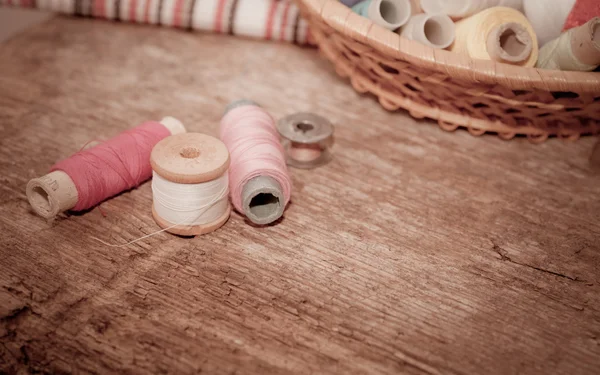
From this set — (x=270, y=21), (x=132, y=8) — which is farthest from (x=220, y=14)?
(x=132, y=8)

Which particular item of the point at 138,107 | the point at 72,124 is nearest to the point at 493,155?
the point at 138,107

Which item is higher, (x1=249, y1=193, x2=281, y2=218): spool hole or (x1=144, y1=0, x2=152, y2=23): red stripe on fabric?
(x1=144, y1=0, x2=152, y2=23): red stripe on fabric

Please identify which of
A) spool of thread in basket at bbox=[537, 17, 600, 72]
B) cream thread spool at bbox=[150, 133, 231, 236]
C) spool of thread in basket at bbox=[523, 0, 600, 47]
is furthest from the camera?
spool of thread in basket at bbox=[523, 0, 600, 47]

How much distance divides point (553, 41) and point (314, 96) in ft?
2.11

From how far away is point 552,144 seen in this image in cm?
147

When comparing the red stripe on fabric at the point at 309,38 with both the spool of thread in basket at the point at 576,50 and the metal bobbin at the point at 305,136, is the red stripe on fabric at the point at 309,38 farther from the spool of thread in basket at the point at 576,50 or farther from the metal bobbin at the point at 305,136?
the spool of thread in basket at the point at 576,50

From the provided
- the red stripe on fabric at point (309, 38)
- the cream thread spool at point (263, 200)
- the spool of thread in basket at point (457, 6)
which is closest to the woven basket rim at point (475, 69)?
the spool of thread in basket at point (457, 6)

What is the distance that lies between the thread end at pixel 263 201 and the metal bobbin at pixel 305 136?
17 centimetres

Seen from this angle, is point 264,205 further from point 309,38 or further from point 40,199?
point 309,38

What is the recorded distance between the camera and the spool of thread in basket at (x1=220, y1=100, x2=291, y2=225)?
1.10 meters

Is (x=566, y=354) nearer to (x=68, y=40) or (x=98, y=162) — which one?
(x=98, y=162)

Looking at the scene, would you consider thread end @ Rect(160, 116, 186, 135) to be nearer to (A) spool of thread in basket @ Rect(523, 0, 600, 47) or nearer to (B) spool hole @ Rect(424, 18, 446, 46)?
(B) spool hole @ Rect(424, 18, 446, 46)

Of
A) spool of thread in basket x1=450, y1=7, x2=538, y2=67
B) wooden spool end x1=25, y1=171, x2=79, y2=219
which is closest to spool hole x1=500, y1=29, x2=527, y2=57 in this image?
spool of thread in basket x1=450, y1=7, x2=538, y2=67

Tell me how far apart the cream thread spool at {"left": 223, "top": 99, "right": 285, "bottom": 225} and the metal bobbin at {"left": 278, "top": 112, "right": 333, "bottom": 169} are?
0.17m
